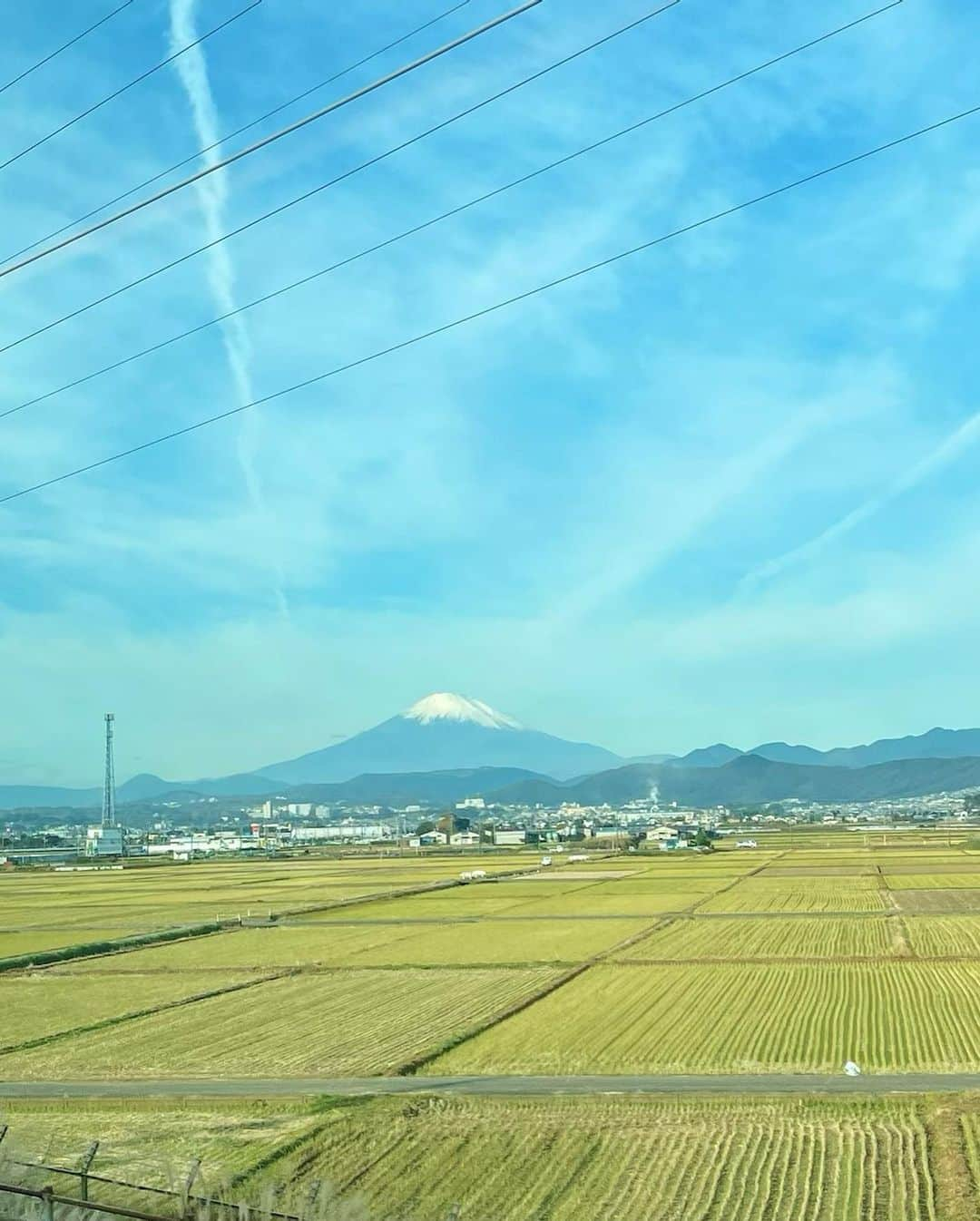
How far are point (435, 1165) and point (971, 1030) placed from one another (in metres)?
9.92

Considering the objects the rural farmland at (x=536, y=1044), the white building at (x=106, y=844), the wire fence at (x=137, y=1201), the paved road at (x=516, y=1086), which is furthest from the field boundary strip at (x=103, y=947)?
the white building at (x=106, y=844)

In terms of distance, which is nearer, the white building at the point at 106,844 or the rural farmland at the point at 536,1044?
the rural farmland at the point at 536,1044

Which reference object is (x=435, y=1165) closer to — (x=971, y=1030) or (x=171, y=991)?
(x=971, y=1030)

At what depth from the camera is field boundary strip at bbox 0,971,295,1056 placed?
2166 centimetres

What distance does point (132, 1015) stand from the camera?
80.0ft

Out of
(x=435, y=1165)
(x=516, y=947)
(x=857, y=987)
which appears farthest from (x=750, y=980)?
(x=435, y=1165)

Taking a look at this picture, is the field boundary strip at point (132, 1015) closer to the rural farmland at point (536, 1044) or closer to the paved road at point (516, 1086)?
the rural farmland at point (536, 1044)

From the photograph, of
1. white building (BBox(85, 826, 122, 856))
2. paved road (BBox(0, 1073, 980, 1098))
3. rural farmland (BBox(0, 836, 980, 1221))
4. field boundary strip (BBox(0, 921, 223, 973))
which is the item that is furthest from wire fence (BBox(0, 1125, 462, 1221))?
white building (BBox(85, 826, 122, 856))

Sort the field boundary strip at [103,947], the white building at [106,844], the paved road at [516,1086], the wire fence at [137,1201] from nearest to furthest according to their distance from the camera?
the wire fence at [137,1201] → the paved road at [516,1086] → the field boundary strip at [103,947] → the white building at [106,844]

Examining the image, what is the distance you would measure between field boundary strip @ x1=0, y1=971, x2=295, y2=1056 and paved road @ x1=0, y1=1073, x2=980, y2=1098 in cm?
361

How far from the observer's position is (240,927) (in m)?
43.4

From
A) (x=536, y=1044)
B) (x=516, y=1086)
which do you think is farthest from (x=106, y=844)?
(x=516, y=1086)

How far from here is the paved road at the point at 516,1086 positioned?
1594cm

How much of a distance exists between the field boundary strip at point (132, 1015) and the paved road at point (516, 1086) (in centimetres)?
361
